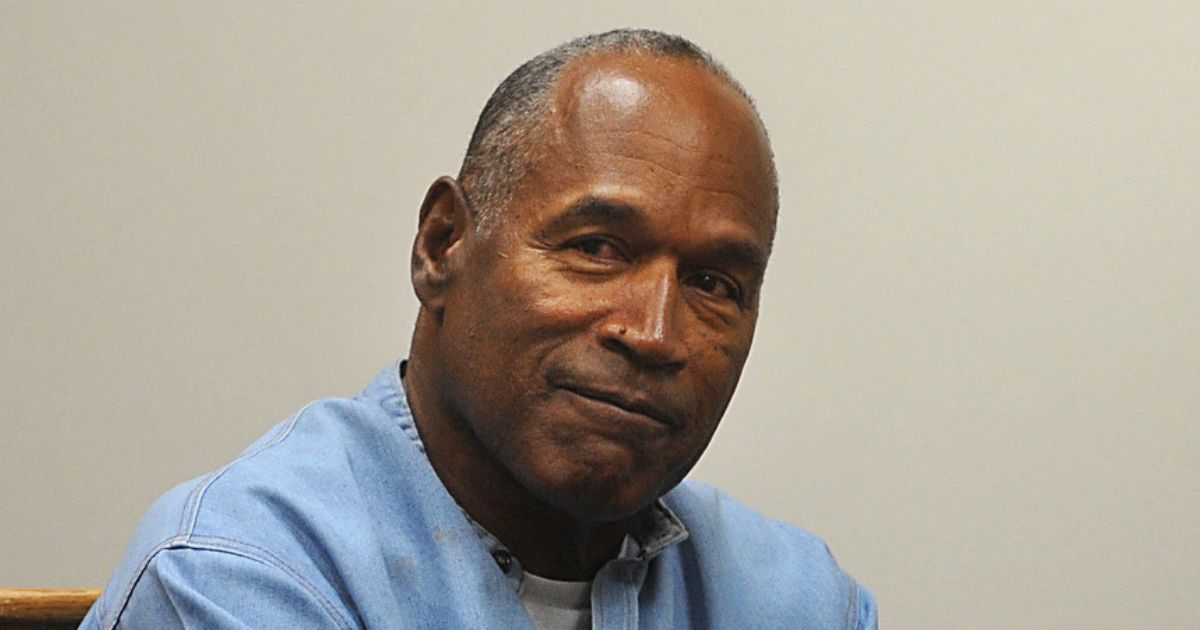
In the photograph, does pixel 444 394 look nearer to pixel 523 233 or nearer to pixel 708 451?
pixel 523 233

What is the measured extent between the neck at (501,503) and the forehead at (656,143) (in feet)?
0.69

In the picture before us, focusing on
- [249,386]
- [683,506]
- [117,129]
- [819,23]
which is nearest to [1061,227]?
[819,23]

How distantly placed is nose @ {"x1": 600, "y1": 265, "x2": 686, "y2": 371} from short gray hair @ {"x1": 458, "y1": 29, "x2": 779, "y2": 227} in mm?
146

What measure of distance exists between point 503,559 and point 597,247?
0.27 metres

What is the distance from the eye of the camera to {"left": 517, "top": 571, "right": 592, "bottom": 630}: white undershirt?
55.6 inches

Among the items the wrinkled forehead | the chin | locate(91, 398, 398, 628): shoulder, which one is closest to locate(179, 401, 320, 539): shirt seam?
locate(91, 398, 398, 628): shoulder

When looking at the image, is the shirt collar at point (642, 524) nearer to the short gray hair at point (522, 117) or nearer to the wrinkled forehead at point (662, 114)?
the short gray hair at point (522, 117)

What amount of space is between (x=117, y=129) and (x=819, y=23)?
0.97 meters

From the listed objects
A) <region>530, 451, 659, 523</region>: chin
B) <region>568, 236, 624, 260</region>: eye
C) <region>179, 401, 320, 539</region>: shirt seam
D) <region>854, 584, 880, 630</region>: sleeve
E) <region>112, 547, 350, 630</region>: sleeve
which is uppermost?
<region>568, 236, 624, 260</region>: eye

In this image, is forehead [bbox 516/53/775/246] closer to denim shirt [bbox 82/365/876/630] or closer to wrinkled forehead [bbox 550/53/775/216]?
wrinkled forehead [bbox 550/53/775/216]

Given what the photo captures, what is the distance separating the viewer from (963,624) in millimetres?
2332

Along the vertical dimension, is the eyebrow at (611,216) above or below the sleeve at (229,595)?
above

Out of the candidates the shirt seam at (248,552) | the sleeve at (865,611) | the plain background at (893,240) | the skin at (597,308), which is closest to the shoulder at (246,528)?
the shirt seam at (248,552)

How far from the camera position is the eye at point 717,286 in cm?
137
